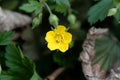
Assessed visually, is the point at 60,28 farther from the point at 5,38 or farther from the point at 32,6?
the point at 5,38

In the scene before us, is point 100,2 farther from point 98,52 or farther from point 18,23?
point 18,23

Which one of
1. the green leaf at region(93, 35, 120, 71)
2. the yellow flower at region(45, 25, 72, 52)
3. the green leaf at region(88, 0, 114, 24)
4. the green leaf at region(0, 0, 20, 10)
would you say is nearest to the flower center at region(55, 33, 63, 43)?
the yellow flower at region(45, 25, 72, 52)

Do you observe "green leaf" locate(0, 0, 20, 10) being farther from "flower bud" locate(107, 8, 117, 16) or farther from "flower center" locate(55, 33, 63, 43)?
"flower bud" locate(107, 8, 117, 16)

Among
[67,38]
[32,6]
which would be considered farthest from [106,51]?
[32,6]

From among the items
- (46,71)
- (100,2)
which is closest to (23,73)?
(46,71)

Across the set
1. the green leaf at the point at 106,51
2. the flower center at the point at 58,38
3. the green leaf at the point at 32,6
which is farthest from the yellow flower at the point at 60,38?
the green leaf at the point at 106,51
